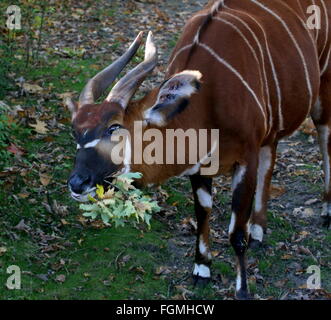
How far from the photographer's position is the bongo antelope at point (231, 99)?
455 cm

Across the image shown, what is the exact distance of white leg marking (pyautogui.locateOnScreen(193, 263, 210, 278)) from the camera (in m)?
5.52

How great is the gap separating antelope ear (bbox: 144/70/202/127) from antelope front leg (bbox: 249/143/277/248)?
155cm

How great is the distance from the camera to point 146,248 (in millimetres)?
5770

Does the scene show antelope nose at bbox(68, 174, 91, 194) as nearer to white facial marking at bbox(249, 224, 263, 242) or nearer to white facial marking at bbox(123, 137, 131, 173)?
white facial marking at bbox(123, 137, 131, 173)

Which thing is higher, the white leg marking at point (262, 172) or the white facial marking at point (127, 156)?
the white leg marking at point (262, 172)

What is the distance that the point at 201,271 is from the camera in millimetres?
5520

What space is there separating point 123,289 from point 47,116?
2.71 m

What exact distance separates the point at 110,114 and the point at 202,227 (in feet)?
4.92

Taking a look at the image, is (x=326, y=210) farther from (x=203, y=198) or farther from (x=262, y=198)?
(x=203, y=198)

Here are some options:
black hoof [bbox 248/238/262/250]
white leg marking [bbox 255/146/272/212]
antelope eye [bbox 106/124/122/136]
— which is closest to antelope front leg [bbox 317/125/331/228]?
white leg marking [bbox 255/146/272/212]

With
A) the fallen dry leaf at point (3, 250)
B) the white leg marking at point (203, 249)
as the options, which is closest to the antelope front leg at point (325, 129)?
the white leg marking at point (203, 249)

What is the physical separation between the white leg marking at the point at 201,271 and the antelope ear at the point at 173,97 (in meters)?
1.32

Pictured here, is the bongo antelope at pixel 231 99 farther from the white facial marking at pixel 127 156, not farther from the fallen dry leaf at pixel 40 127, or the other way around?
the fallen dry leaf at pixel 40 127

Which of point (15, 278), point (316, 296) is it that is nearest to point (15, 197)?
point (15, 278)
